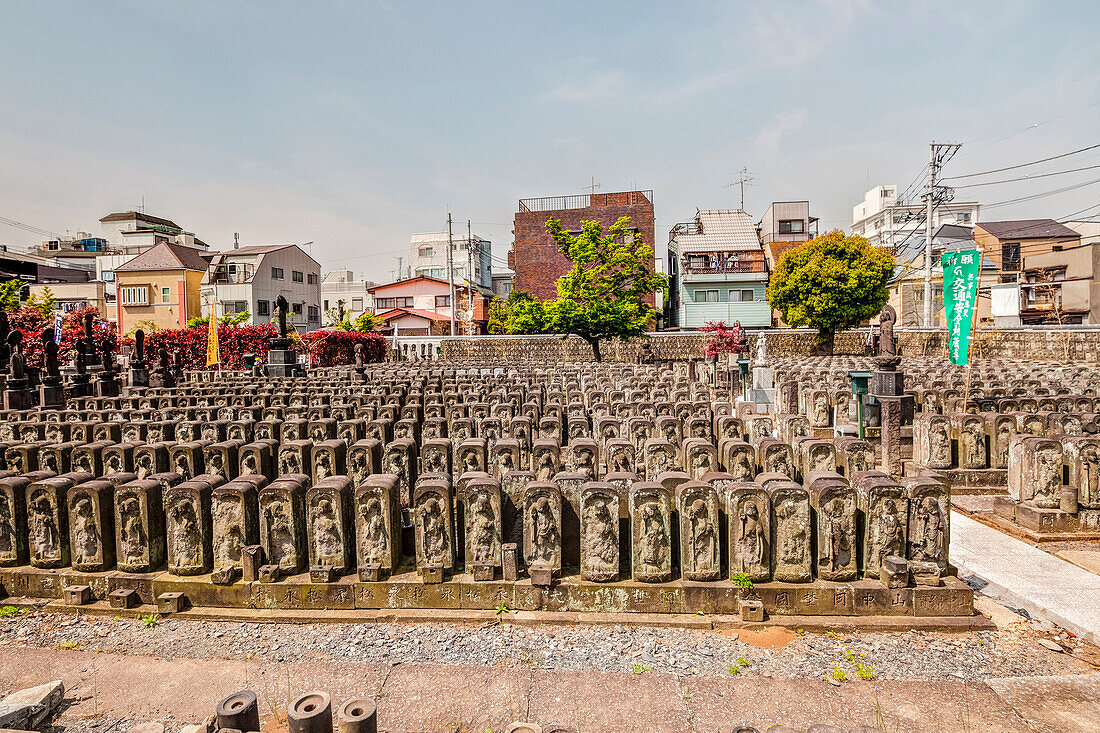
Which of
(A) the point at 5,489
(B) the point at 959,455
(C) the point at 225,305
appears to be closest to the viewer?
(A) the point at 5,489

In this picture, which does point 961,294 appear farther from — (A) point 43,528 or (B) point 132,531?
(A) point 43,528

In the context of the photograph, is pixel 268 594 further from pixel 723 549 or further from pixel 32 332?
pixel 32 332

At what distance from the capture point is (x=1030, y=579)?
5.28 metres

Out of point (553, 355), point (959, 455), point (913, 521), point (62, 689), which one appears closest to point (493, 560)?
point (62, 689)

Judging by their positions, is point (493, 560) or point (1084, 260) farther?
point (1084, 260)

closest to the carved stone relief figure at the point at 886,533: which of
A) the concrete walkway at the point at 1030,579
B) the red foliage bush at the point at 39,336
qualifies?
the concrete walkway at the point at 1030,579

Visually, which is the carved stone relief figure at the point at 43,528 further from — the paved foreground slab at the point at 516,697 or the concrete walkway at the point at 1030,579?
the concrete walkway at the point at 1030,579

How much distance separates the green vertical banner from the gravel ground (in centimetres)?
752

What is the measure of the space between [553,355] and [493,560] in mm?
35955

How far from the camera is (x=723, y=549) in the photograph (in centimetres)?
478

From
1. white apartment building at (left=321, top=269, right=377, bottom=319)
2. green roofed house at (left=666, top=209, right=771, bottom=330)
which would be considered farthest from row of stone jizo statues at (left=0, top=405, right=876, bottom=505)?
white apartment building at (left=321, top=269, right=377, bottom=319)

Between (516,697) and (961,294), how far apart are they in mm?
10954

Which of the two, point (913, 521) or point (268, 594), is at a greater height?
point (913, 521)

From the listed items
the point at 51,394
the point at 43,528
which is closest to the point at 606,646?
the point at 43,528
